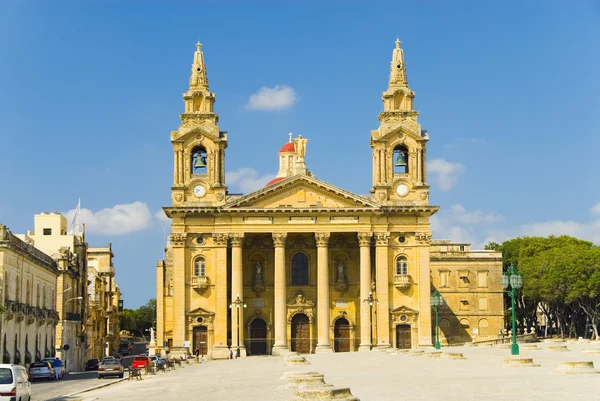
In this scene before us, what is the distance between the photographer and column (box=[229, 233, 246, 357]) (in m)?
82.6

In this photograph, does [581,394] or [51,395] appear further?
[51,395]

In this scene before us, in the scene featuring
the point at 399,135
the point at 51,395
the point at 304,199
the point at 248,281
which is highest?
the point at 399,135

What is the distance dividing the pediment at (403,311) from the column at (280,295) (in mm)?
8754

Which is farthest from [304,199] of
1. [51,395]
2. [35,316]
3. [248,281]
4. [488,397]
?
[488,397]

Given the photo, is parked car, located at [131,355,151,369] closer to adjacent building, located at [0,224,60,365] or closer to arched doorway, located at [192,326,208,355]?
adjacent building, located at [0,224,60,365]

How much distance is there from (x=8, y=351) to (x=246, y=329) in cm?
2906

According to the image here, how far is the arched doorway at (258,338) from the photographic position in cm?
8581

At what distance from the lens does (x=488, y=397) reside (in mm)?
25562

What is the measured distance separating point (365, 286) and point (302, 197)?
8702 millimetres

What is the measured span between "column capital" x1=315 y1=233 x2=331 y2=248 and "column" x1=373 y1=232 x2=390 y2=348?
4020 millimetres

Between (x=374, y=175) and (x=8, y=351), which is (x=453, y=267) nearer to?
(x=374, y=175)

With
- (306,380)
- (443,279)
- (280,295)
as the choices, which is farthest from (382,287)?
(306,380)

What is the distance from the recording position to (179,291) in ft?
271

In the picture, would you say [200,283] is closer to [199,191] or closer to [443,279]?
[199,191]
